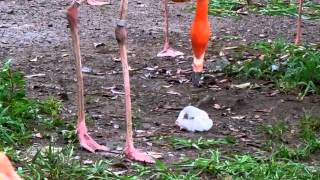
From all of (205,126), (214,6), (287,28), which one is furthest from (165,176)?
(214,6)

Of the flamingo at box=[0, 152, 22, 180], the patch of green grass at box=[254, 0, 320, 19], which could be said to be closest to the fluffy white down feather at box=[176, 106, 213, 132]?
the flamingo at box=[0, 152, 22, 180]

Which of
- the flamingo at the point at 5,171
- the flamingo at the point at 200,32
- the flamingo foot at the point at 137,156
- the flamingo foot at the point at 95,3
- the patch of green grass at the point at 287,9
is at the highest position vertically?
the flamingo at the point at 5,171

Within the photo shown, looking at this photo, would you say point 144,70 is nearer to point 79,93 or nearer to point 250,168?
point 79,93

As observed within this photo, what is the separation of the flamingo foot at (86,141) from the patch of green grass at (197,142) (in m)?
0.39

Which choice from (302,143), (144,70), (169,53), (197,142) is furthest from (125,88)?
(169,53)

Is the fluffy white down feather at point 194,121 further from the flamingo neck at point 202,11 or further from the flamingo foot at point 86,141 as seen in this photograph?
the flamingo foot at point 86,141

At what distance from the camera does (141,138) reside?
14.2ft

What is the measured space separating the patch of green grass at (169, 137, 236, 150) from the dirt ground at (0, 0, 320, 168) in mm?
63

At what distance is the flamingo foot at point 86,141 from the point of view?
3.99m

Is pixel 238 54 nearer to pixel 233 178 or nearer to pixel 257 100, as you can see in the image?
pixel 257 100

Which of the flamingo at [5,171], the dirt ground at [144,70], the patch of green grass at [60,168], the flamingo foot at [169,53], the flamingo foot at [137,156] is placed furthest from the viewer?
the flamingo foot at [169,53]

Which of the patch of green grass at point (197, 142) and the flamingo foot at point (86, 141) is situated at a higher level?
the flamingo foot at point (86, 141)

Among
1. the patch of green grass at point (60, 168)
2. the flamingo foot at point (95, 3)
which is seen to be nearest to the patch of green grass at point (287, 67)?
the patch of green grass at point (60, 168)

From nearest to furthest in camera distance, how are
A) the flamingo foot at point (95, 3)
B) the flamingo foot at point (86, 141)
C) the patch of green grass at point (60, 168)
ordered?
the patch of green grass at point (60, 168) < the flamingo foot at point (86, 141) < the flamingo foot at point (95, 3)
